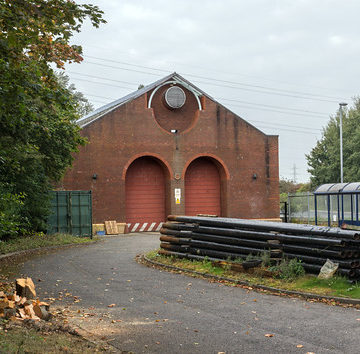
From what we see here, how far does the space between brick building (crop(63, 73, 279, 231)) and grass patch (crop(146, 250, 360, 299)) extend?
691 inches

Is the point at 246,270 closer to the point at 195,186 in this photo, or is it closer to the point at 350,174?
the point at 195,186

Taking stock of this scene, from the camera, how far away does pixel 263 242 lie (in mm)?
12469

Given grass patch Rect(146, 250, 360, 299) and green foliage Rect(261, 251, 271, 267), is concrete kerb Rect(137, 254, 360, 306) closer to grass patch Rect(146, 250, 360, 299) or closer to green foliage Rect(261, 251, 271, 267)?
grass patch Rect(146, 250, 360, 299)

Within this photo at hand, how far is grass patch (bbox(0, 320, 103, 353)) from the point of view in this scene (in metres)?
5.75

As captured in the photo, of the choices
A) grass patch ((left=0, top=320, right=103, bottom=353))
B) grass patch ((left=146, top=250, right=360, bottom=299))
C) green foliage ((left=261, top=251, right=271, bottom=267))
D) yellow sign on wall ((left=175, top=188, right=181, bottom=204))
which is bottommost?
grass patch ((left=146, top=250, right=360, bottom=299))

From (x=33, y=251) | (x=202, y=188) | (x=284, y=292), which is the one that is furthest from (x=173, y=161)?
(x=284, y=292)

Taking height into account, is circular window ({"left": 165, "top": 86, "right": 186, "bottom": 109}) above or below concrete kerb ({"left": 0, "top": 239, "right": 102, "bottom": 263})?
above

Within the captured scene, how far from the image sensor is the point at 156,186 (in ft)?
108

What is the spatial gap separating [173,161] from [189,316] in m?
24.0

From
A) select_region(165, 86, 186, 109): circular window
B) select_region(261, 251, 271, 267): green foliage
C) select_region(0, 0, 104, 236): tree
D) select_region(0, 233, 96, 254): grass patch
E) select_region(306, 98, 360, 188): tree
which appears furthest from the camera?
select_region(306, 98, 360, 188): tree

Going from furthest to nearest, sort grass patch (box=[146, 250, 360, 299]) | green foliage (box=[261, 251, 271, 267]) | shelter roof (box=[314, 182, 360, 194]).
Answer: shelter roof (box=[314, 182, 360, 194]) → green foliage (box=[261, 251, 271, 267]) → grass patch (box=[146, 250, 360, 299])

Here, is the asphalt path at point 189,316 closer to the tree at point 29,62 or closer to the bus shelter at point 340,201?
the tree at point 29,62

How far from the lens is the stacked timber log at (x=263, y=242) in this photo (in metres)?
10.7

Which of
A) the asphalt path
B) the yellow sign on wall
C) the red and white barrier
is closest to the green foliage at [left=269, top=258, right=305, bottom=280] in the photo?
the asphalt path
